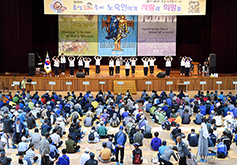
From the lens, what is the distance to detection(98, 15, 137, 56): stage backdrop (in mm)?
29938

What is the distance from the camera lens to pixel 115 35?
29969 millimetres

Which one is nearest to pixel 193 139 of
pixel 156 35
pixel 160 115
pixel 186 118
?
pixel 186 118

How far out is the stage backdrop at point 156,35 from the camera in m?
30.1

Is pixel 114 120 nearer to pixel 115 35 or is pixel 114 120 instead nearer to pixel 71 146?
pixel 71 146

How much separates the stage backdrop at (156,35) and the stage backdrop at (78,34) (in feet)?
13.5

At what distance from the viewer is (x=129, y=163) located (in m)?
12.3

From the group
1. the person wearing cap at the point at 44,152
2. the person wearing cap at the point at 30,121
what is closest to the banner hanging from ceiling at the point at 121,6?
the person wearing cap at the point at 30,121

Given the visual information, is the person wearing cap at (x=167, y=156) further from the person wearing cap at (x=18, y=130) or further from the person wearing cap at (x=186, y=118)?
the person wearing cap at (x=186, y=118)

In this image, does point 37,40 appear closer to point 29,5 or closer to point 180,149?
point 29,5

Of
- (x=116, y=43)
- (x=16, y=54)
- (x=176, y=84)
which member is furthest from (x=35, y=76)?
(x=176, y=84)

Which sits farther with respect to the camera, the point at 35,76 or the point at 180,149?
the point at 35,76

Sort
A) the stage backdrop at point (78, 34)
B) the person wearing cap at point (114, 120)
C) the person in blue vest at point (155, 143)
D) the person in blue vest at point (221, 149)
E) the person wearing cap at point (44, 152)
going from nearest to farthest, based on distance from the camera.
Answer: the person wearing cap at point (44, 152) → the person in blue vest at point (221, 149) → the person in blue vest at point (155, 143) → the person wearing cap at point (114, 120) → the stage backdrop at point (78, 34)

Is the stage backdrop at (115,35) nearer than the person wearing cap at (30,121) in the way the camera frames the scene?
No

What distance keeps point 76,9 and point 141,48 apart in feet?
23.4
